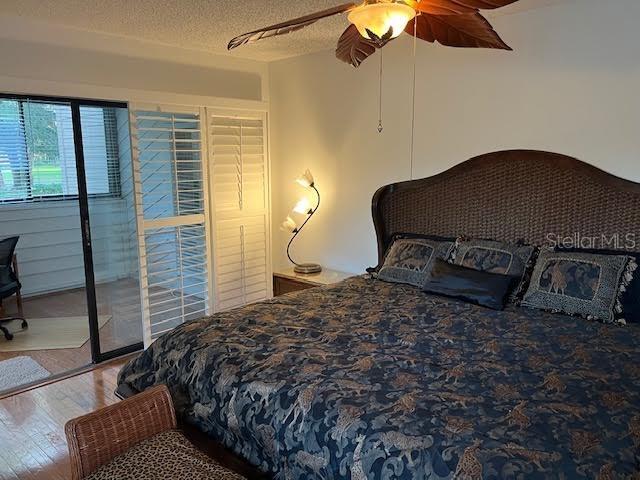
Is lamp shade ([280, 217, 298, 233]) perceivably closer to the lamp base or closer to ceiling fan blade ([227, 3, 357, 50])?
the lamp base

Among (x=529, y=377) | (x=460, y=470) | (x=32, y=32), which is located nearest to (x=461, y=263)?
(x=529, y=377)

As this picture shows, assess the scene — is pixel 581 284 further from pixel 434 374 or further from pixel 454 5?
pixel 454 5

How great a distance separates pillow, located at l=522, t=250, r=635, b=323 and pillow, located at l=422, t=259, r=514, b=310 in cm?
15

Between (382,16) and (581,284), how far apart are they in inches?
71.6

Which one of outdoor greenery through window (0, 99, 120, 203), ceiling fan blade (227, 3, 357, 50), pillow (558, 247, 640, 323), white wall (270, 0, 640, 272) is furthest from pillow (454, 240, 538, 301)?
outdoor greenery through window (0, 99, 120, 203)

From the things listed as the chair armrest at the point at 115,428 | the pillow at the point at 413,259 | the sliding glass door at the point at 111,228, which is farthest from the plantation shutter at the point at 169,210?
the chair armrest at the point at 115,428

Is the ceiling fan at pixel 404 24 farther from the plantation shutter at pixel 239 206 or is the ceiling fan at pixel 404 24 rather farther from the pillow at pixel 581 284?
the plantation shutter at pixel 239 206

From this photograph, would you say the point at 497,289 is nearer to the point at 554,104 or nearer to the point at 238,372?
the point at 554,104

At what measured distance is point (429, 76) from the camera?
11.7 feet

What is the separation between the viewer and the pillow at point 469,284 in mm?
2811

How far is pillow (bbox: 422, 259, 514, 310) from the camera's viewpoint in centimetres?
281

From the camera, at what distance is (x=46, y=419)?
2.99m
